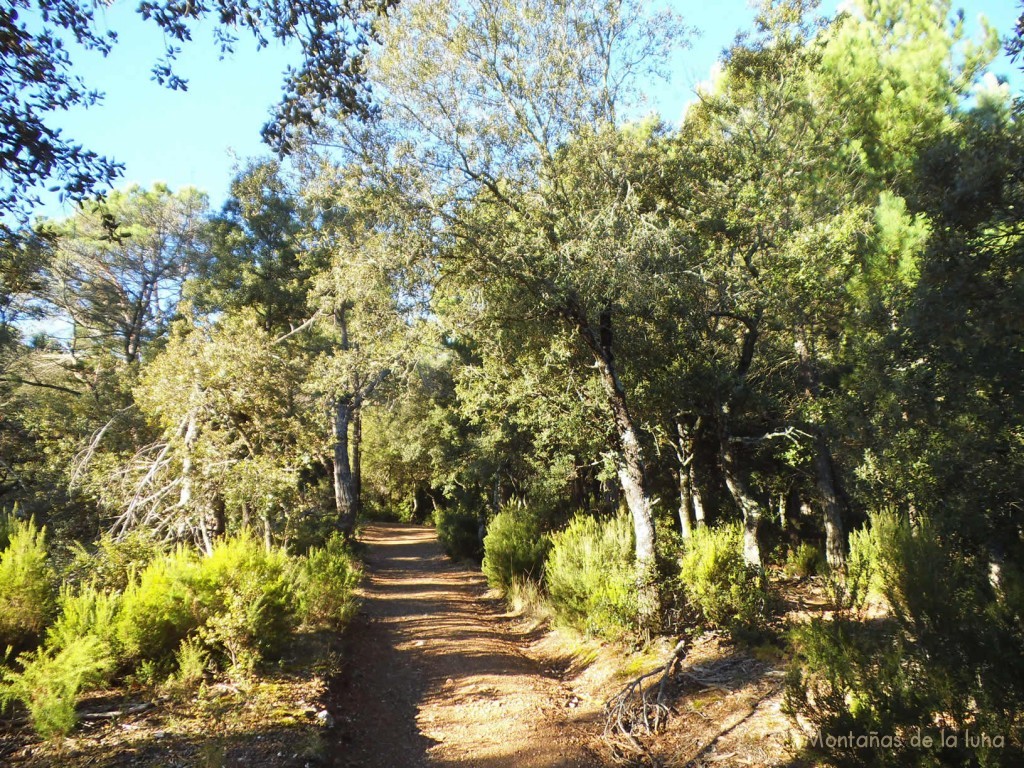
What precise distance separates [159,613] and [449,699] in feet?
10.6

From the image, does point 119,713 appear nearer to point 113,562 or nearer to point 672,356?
point 113,562

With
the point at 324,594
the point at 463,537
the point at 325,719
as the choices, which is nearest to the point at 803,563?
the point at 324,594

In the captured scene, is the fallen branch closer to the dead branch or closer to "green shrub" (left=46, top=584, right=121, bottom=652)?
"green shrub" (left=46, top=584, right=121, bottom=652)

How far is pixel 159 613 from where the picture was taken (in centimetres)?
539

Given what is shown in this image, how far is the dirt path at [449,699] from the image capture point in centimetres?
506

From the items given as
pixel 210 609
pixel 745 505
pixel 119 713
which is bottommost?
pixel 119 713

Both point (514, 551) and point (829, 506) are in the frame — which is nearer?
point (829, 506)

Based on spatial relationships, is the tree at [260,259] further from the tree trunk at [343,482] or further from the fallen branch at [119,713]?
the fallen branch at [119,713]

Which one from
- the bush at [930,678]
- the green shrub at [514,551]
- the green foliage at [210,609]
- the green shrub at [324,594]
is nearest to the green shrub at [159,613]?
the green foliage at [210,609]

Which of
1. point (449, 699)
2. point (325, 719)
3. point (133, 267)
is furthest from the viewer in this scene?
point (133, 267)

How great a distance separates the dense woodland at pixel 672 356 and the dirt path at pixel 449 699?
1.12m

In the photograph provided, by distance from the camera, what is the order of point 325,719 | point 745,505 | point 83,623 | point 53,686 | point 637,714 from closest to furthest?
point 53,686 < point 83,623 < point 325,719 < point 637,714 < point 745,505

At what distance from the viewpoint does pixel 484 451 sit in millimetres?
17672

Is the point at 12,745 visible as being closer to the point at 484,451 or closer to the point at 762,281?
the point at 762,281
